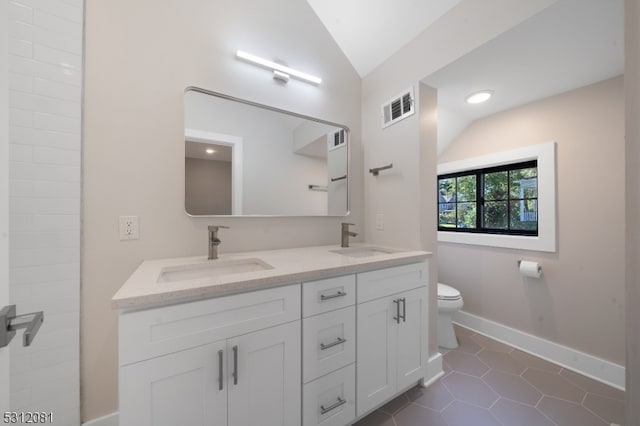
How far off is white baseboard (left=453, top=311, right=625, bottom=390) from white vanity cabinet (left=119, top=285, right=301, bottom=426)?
2.11 meters

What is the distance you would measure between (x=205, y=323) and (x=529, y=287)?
8.21 feet

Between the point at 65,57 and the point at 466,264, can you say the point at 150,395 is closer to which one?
the point at 65,57

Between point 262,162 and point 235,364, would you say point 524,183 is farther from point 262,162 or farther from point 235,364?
point 235,364

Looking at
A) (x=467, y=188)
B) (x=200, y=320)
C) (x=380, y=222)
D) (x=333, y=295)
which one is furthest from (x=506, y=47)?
(x=200, y=320)

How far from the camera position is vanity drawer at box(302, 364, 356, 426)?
3.53 ft

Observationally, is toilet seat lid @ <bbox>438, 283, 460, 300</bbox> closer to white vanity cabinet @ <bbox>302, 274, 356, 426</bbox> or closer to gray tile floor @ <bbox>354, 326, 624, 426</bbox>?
gray tile floor @ <bbox>354, 326, 624, 426</bbox>

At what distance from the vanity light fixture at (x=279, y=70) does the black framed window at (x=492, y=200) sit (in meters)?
1.94

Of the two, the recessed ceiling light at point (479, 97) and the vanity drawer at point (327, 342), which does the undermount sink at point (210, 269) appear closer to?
the vanity drawer at point (327, 342)

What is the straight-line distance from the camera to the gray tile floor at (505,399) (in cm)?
135

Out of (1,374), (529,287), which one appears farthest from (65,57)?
(529,287)

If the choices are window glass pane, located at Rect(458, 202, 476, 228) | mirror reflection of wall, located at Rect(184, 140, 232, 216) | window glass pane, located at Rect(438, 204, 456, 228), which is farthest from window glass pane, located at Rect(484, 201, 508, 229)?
mirror reflection of wall, located at Rect(184, 140, 232, 216)

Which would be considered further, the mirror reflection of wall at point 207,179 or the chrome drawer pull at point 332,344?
the mirror reflection of wall at point 207,179

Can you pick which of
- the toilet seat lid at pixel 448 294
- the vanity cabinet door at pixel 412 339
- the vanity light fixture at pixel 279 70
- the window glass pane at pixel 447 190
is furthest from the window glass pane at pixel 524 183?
the vanity light fixture at pixel 279 70

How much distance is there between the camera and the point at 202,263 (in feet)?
A: 4.14
